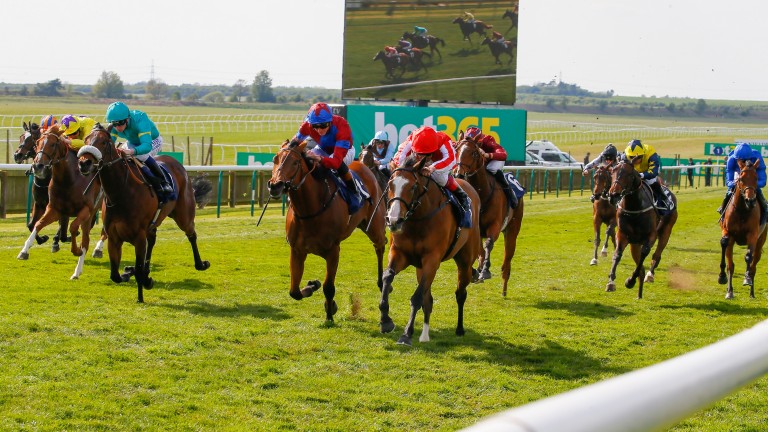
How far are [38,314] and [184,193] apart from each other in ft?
7.45

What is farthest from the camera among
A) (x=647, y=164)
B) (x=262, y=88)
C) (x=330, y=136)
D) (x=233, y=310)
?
(x=262, y=88)

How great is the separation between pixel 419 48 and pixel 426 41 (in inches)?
11.1

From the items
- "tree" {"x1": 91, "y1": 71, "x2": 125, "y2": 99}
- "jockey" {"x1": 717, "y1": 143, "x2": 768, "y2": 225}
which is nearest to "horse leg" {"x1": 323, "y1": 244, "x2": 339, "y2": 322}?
"jockey" {"x1": 717, "y1": 143, "x2": 768, "y2": 225}

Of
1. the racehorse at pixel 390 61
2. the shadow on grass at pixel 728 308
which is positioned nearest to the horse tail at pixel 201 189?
the shadow on grass at pixel 728 308

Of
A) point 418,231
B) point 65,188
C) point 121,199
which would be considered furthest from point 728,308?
point 65,188

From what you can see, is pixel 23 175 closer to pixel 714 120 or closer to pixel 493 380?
pixel 493 380

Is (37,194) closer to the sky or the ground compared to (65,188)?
closer to the ground

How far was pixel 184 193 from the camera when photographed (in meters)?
10.2

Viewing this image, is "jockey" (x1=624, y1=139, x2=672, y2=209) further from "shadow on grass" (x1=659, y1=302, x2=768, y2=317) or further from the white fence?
the white fence

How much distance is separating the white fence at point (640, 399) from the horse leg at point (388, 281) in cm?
579

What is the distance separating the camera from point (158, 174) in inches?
373

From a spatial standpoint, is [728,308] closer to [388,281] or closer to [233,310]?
A: [388,281]

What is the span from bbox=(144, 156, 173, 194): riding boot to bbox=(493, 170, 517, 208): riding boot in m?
3.43

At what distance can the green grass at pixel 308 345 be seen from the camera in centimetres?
556
